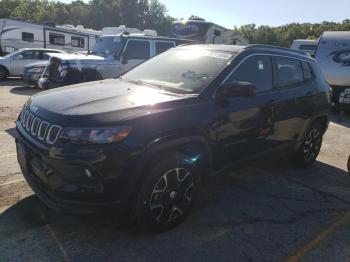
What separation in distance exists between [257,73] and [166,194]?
1.94 metres

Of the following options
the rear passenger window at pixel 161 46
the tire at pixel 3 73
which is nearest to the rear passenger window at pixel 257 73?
the rear passenger window at pixel 161 46

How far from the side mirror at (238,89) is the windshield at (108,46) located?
25.9 ft

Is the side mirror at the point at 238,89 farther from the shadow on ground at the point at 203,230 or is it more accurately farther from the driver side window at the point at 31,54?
the driver side window at the point at 31,54

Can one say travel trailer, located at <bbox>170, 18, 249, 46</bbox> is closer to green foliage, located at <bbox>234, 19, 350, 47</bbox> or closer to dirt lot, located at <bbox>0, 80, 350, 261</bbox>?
dirt lot, located at <bbox>0, 80, 350, 261</bbox>

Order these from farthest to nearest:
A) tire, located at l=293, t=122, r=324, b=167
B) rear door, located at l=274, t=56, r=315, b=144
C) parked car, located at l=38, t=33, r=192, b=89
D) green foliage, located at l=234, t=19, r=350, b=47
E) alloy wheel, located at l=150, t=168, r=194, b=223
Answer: green foliage, located at l=234, t=19, r=350, b=47 → parked car, located at l=38, t=33, r=192, b=89 → tire, located at l=293, t=122, r=324, b=167 → rear door, located at l=274, t=56, r=315, b=144 → alloy wheel, located at l=150, t=168, r=194, b=223

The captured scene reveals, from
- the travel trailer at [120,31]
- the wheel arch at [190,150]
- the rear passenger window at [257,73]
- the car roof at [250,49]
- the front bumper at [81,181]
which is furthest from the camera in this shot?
the travel trailer at [120,31]

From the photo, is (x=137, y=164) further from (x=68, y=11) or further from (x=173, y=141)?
(x=68, y=11)

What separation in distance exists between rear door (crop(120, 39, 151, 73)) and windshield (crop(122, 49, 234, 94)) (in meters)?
6.37

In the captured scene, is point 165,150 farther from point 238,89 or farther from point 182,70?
point 182,70

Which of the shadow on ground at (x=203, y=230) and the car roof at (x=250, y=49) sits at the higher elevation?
the car roof at (x=250, y=49)

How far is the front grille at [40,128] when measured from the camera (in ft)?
10.8

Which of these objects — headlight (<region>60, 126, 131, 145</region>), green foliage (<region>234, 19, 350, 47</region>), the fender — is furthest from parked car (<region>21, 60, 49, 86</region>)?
green foliage (<region>234, 19, 350, 47</region>)

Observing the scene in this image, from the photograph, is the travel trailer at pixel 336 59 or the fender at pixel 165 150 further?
the travel trailer at pixel 336 59

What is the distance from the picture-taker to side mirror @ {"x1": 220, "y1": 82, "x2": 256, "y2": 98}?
4.04 metres
